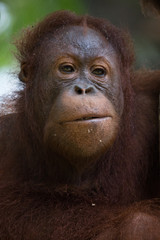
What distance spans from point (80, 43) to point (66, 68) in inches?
8.6

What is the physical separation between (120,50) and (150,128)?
26.5 inches

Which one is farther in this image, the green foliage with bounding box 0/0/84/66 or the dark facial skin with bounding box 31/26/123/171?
the green foliage with bounding box 0/0/84/66

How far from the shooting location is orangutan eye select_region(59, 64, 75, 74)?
157 inches

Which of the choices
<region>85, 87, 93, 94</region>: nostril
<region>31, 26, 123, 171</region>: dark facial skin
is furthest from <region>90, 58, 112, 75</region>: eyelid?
<region>85, 87, 93, 94</region>: nostril

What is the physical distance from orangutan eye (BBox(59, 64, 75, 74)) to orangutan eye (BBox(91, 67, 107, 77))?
15 centimetres

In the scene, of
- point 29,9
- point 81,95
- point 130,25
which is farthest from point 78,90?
point 130,25

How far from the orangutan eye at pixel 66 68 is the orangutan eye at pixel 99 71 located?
155 mm

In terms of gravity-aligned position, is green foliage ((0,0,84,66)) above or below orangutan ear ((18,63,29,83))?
above

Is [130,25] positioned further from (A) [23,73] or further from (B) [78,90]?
(B) [78,90]

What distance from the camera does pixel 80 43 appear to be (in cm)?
402

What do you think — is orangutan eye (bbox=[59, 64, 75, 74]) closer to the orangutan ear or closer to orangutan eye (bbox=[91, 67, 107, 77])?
orangutan eye (bbox=[91, 67, 107, 77])

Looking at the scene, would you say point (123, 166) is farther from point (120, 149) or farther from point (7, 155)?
point (7, 155)

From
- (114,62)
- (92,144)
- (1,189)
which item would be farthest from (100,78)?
(1,189)

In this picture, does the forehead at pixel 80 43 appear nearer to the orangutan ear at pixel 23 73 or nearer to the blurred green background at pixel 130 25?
the orangutan ear at pixel 23 73
